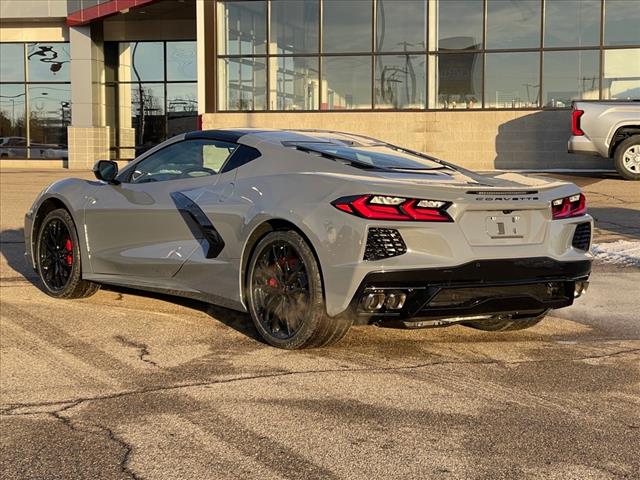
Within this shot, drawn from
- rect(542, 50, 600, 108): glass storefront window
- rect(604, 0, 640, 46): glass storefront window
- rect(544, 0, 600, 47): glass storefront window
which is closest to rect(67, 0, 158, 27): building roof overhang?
rect(544, 0, 600, 47): glass storefront window

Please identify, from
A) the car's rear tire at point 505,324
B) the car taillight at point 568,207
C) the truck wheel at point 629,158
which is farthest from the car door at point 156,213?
the truck wheel at point 629,158

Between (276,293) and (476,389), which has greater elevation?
(276,293)

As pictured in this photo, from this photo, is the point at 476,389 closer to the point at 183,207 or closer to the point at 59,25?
the point at 183,207

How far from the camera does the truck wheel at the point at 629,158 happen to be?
58.7 ft

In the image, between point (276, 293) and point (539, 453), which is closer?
point (539, 453)

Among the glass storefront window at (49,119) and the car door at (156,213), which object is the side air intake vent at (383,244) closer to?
the car door at (156,213)

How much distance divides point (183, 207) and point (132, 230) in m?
0.62

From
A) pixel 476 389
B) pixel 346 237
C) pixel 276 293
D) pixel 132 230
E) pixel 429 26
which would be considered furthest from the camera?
pixel 429 26

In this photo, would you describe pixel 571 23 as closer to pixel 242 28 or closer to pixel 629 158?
pixel 629 158

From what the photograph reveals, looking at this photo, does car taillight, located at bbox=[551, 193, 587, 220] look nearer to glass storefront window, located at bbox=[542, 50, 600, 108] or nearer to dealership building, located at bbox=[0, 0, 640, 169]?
dealership building, located at bbox=[0, 0, 640, 169]

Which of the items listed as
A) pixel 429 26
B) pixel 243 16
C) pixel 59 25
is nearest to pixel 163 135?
pixel 59 25

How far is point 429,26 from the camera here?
23.4m

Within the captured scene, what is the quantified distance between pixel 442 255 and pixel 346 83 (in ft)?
64.7

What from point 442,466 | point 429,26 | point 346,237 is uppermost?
point 429,26
